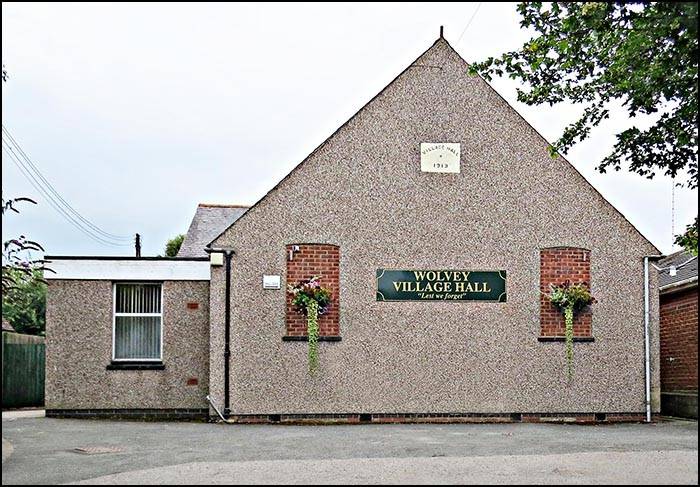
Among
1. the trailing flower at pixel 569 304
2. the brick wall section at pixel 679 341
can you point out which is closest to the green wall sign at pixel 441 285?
the trailing flower at pixel 569 304

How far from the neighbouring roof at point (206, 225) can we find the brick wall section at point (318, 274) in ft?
14.4

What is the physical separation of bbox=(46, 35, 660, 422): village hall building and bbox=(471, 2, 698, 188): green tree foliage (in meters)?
4.52

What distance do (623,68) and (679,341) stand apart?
31.4 feet

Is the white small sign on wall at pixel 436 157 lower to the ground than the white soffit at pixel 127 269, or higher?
higher

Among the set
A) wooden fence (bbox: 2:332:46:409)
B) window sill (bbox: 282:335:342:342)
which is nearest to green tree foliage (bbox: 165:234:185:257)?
wooden fence (bbox: 2:332:46:409)

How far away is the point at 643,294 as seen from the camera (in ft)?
65.5

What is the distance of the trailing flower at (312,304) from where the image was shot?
19.1 metres

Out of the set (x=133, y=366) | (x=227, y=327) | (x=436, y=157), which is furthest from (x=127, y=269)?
(x=436, y=157)

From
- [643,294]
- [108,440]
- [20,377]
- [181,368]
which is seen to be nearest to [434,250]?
[643,294]

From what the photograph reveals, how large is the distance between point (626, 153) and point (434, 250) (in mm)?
5374

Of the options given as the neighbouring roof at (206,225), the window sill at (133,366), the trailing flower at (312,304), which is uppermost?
the neighbouring roof at (206,225)

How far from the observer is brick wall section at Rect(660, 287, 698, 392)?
21.1 m

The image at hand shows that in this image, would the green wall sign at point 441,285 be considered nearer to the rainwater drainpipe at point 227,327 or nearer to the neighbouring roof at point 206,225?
the rainwater drainpipe at point 227,327

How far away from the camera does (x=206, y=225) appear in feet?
83.7
